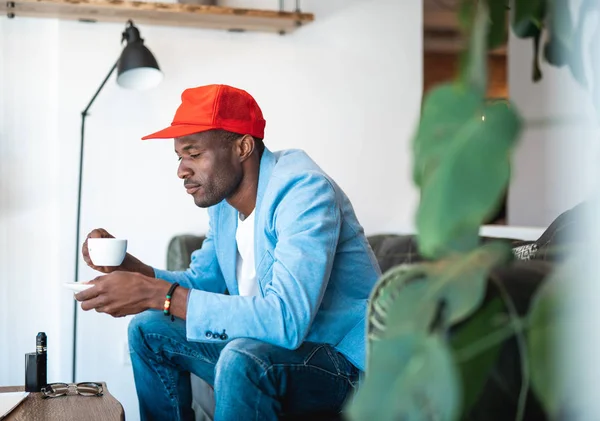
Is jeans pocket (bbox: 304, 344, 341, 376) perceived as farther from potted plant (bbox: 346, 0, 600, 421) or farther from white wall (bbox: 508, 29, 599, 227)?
white wall (bbox: 508, 29, 599, 227)

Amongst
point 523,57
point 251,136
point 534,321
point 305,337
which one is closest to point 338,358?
point 305,337

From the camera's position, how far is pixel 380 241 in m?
3.26

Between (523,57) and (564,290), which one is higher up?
(523,57)

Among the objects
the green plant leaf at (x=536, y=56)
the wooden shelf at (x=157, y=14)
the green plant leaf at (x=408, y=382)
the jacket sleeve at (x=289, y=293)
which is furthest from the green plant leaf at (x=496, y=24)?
the wooden shelf at (x=157, y=14)

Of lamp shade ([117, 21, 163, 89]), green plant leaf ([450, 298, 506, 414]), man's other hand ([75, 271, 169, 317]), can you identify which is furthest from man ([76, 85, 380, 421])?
green plant leaf ([450, 298, 506, 414])

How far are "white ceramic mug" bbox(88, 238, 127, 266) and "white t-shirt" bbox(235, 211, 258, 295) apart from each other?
0.43 m

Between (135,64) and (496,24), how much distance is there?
7.75 feet

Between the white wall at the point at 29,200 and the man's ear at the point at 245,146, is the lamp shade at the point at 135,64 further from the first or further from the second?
the man's ear at the point at 245,146

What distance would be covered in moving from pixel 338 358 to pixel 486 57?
1386 millimetres

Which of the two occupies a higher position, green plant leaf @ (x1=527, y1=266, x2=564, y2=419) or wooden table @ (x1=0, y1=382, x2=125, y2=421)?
green plant leaf @ (x1=527, y1=266, x2=564, y2=419)

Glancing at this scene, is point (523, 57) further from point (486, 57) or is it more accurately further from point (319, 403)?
point (486, 57)

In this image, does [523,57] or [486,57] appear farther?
[523,57]

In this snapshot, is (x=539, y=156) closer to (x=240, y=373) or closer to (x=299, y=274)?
(x=299, y=274)

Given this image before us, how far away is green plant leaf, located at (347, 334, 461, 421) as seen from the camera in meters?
0.54
